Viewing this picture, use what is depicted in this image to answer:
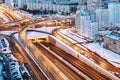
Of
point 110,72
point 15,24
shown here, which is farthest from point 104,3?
point 110,72

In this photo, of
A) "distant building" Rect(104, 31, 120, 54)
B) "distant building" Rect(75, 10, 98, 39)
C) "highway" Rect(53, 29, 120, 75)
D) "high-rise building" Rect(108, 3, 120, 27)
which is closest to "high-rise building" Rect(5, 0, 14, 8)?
"high-rise building" Rect(108, 3, 120, 27)

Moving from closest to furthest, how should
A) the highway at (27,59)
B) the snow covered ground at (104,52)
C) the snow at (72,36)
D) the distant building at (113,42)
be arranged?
1. the highway at (27,59)
2. the snow covered ground at (104,52)
3. the distant building at (113,42)
4. the snow at (72,36)

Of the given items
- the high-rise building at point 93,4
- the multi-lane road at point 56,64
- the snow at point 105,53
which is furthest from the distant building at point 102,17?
the snow at point 105,53

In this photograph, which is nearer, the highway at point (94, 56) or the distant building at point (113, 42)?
the highway at point (94, 56)

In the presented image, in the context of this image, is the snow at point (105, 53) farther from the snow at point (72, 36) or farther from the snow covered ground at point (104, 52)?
the snow at point (72, 36)

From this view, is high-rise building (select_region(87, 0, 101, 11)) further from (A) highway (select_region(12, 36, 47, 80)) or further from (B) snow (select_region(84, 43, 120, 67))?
(A) highway (select_region(12, 36, 47, 80))

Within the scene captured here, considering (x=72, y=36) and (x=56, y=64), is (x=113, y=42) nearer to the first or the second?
(x=56, y=64)
